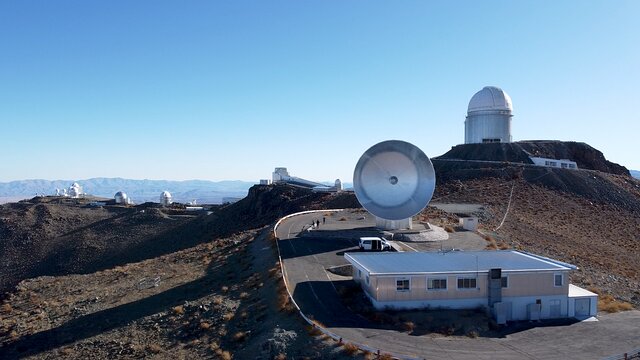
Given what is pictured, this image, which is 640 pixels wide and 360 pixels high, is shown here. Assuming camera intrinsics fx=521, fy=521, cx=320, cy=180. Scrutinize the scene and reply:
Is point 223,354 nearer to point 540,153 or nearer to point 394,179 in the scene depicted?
point 394,179

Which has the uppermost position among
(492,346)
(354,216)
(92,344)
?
(354,216)

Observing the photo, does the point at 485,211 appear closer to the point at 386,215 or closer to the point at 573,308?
the point at 386,215

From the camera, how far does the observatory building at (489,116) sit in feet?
241

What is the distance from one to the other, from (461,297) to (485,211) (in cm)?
2899

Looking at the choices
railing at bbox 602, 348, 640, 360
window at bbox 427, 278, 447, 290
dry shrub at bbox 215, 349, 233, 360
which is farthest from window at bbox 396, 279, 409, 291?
railing at bbox 602, 348, 640, 360

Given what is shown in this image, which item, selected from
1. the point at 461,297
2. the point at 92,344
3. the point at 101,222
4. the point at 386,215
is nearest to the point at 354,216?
the point at 386,215

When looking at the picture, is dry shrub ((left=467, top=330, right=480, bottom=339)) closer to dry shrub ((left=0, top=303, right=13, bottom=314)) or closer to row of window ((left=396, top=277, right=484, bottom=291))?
row of window ((left=396, top=277, right=484, bottom=291))

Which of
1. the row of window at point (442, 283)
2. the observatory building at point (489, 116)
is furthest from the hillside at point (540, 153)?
the row of window at point (442, 283)

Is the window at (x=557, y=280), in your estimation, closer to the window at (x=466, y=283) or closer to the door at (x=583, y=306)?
the door at (x=583, y=306)

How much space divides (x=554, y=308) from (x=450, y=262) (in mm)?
4813

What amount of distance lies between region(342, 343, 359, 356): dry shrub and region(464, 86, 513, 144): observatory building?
202ft

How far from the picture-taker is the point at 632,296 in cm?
Answer: 2853

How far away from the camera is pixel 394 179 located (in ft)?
116

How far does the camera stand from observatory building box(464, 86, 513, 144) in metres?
73.4
